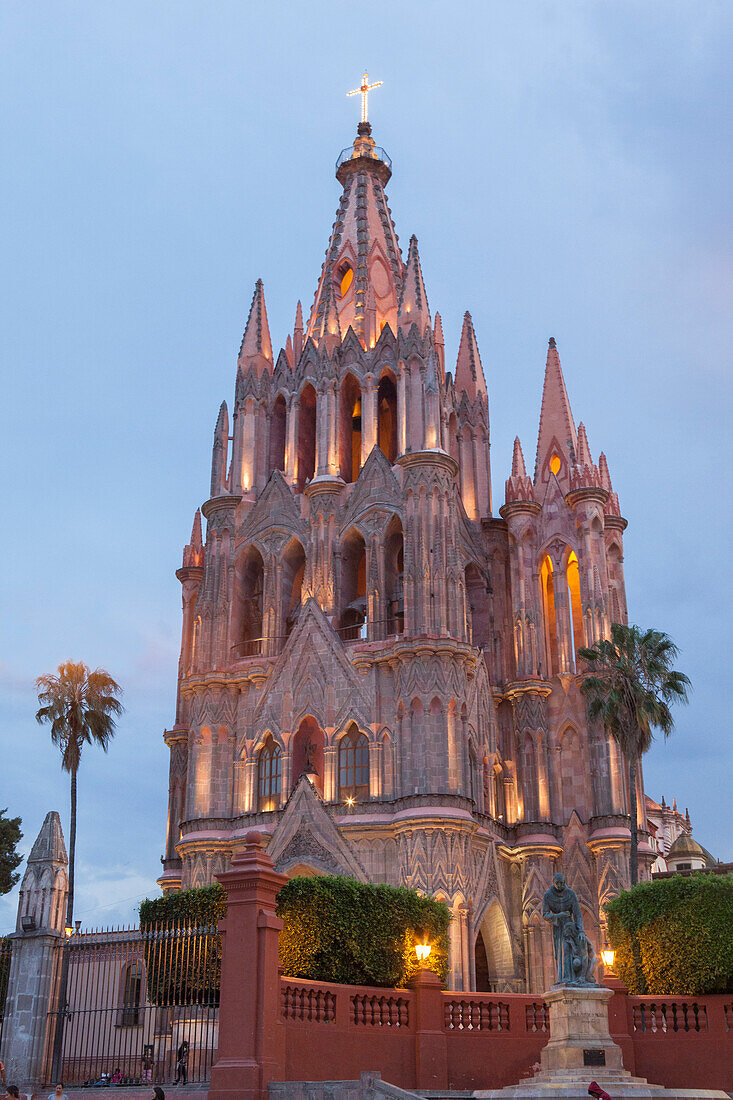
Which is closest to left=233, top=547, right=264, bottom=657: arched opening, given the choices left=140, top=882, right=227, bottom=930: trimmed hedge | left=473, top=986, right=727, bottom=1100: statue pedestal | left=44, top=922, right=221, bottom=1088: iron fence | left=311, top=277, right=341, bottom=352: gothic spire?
left=311, top=277, right=341, bottom=352: gothic spire

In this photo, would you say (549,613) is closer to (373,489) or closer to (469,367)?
(373,489)

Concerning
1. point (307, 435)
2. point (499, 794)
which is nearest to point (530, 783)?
point (499, 794)

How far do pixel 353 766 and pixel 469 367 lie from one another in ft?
66.5

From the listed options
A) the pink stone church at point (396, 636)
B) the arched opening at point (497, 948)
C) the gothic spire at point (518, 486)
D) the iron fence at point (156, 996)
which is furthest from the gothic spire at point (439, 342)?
the iron fence at point (156, 996)

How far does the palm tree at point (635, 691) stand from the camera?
35688 millimetres

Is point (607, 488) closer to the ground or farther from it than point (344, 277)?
closer to the ground

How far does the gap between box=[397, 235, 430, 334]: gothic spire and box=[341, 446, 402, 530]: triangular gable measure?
541 centimetres

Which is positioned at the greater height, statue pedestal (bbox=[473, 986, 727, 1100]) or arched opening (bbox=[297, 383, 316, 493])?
arched opening (bbox=[297, 383, 316, 493])

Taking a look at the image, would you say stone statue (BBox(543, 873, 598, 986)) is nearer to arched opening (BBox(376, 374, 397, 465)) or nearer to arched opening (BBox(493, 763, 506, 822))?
arched opening (BBox(493, 763, 506, 822))

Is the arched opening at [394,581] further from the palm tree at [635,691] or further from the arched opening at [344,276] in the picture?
the arched opening at [344,276]

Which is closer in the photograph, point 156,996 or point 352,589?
point 156,996

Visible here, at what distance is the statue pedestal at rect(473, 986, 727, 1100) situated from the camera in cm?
1945

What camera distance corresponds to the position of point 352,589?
43.9 m

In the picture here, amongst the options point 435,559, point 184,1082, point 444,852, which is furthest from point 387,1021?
point 435,559
